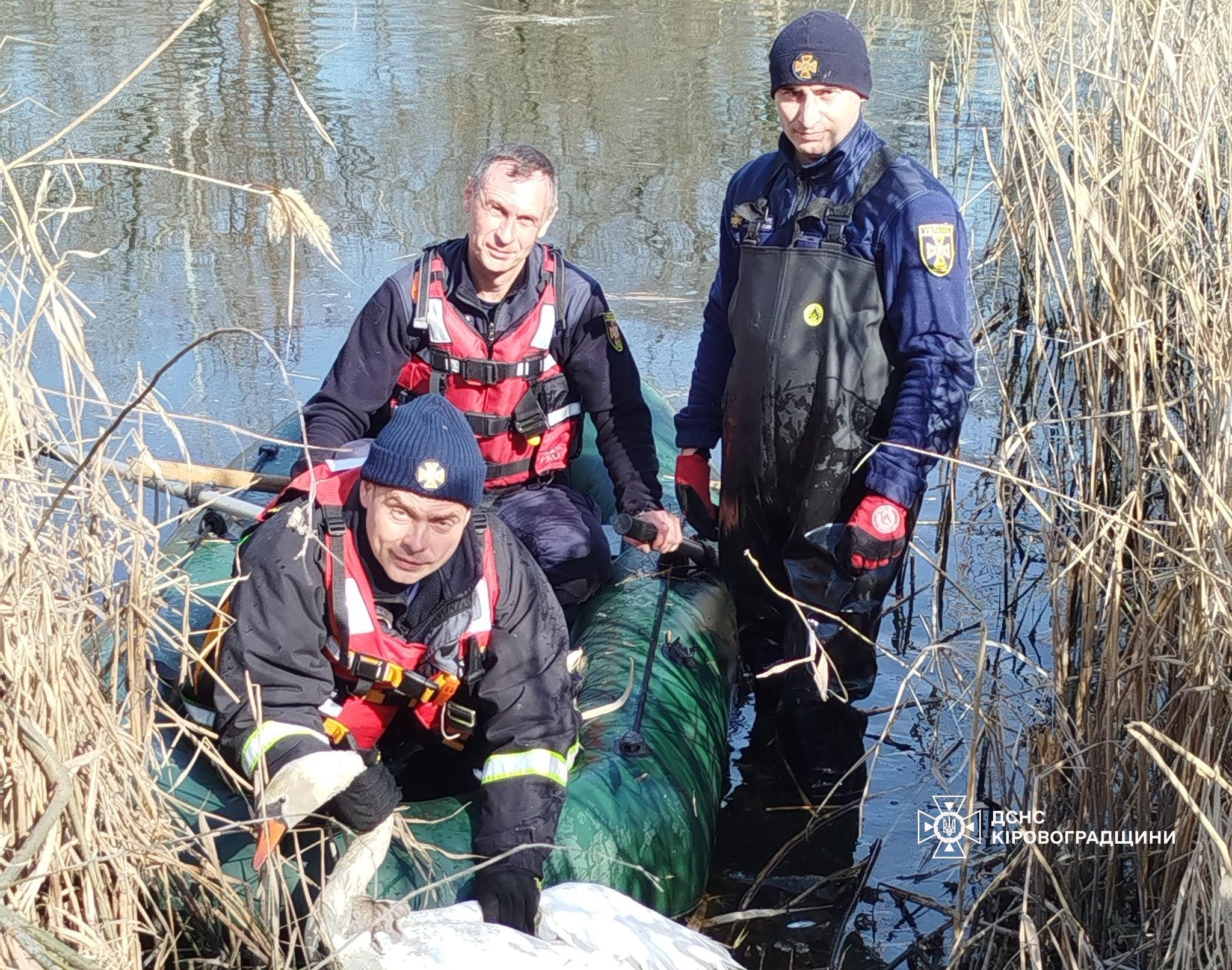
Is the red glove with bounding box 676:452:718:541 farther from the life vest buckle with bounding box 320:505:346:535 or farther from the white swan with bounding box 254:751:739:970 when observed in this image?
the white swan with bounding box 254:751:739:970

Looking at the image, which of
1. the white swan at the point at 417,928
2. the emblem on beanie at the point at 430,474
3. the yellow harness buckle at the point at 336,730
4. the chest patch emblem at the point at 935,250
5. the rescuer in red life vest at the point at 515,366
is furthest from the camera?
the rescuer in red life vest at the point at 515,366

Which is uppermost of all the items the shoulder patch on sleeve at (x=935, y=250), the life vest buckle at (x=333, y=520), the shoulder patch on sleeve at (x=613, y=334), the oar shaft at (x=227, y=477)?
the shoulder patch on sleeve at (x=935, y=250)

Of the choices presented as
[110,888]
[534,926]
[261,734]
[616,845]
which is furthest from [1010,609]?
[110,888]

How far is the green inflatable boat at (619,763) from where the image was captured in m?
2.80

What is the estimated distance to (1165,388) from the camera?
3.10 metres

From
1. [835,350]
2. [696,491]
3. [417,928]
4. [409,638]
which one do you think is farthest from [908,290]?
[417,928]

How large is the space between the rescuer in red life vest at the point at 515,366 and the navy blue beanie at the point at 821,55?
0.76 metres

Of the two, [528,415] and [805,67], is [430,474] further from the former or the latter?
[805,67]

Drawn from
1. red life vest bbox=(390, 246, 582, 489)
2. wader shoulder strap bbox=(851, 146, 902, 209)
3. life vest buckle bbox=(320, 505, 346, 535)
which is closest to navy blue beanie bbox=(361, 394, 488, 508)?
life vest buckle bbox=(320, 505, 346, 535)

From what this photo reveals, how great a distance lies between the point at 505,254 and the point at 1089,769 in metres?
1.92

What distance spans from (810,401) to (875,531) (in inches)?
14.2

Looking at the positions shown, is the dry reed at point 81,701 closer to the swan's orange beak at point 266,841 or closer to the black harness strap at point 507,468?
the swan's orange beak at point 266,841

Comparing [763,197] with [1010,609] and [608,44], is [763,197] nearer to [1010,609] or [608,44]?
[1010,609]

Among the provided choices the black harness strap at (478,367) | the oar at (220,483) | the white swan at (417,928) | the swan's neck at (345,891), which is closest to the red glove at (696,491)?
the black harness strap at (478,367)
